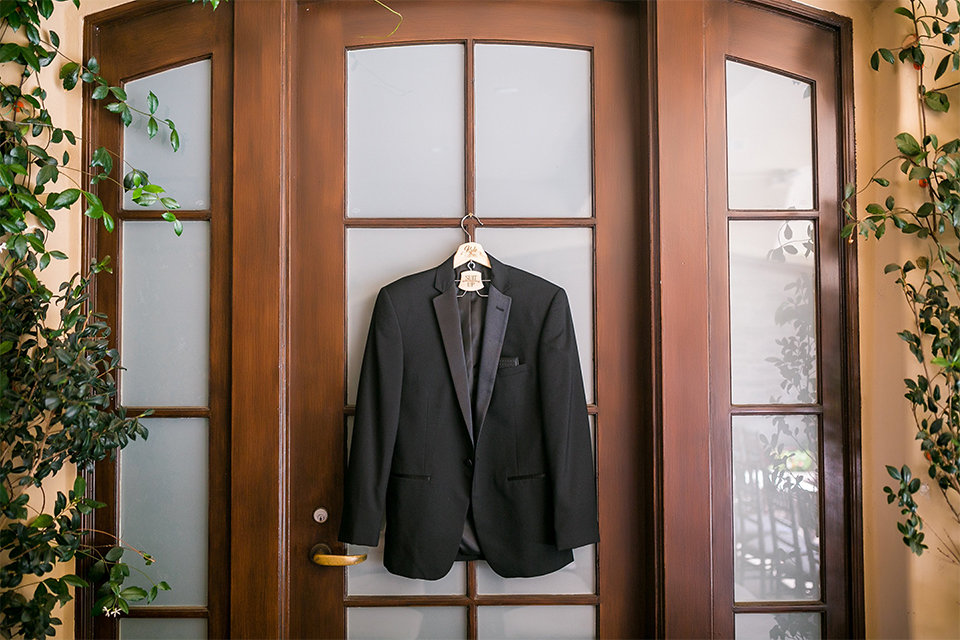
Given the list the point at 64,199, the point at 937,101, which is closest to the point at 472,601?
the point at 64,199

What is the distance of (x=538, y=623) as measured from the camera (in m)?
1.67

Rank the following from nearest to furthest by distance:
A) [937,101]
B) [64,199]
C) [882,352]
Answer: [64,199]
[937,101]
[882,352]

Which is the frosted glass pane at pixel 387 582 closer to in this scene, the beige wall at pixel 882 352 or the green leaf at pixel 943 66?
the beige wall at pixel 882 352

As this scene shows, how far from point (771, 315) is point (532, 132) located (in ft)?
2.86

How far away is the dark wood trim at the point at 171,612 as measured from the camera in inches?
Answer: 64.4

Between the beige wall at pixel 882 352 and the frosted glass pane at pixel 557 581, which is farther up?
the beige wall at pixel 882 352

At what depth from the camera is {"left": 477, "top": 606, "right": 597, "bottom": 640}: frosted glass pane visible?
1.67 m

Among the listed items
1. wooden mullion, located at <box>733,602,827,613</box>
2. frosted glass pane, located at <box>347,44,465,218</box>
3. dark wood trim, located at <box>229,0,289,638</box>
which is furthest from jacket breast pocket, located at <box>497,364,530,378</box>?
wooden mullion, located at <box>733,602,827,613</box>

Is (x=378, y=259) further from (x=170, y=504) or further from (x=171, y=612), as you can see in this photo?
(x=171, y=612)

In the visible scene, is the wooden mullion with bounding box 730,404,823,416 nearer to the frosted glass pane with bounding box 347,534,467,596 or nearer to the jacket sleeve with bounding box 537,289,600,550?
the jacket sleeve with bounding box 537,289,600,550

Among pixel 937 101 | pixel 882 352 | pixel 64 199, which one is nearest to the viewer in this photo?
pixel 64 199

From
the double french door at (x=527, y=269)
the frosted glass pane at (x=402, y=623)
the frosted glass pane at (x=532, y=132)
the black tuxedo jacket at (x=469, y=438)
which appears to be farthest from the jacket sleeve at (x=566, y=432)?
the frosted glass pane at (x=402, y=623)

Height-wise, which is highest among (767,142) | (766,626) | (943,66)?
(943,66)

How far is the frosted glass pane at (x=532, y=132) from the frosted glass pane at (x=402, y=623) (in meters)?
1.15
